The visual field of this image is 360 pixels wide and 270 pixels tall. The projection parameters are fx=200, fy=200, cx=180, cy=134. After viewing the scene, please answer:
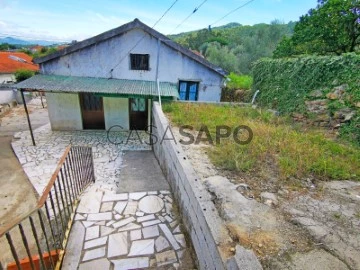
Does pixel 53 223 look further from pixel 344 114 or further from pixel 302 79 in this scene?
pixel 302 79

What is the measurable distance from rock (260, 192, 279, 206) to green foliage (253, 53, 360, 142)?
3.44 metres

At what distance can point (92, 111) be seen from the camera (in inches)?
395

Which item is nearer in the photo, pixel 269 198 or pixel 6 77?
pixel 269 198

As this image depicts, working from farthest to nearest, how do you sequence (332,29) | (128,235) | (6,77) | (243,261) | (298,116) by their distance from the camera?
(6,77)
(332,29)
(298,116)
(128,235)
(243,261)

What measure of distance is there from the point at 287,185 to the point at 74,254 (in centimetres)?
341

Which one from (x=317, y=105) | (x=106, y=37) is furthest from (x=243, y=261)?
(x=106, y=37)

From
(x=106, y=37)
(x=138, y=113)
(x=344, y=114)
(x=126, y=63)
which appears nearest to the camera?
(x=344, y=114)

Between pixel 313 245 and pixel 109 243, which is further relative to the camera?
pixel 109 243

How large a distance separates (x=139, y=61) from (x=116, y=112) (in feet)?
8.98

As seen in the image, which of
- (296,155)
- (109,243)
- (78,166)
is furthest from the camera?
(78,166)

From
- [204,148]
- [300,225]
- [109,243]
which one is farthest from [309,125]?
[109,243]

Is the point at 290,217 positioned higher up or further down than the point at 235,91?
further down

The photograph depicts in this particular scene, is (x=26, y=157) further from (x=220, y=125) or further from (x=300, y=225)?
(x=300, y=225)

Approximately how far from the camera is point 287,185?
3121 mm
